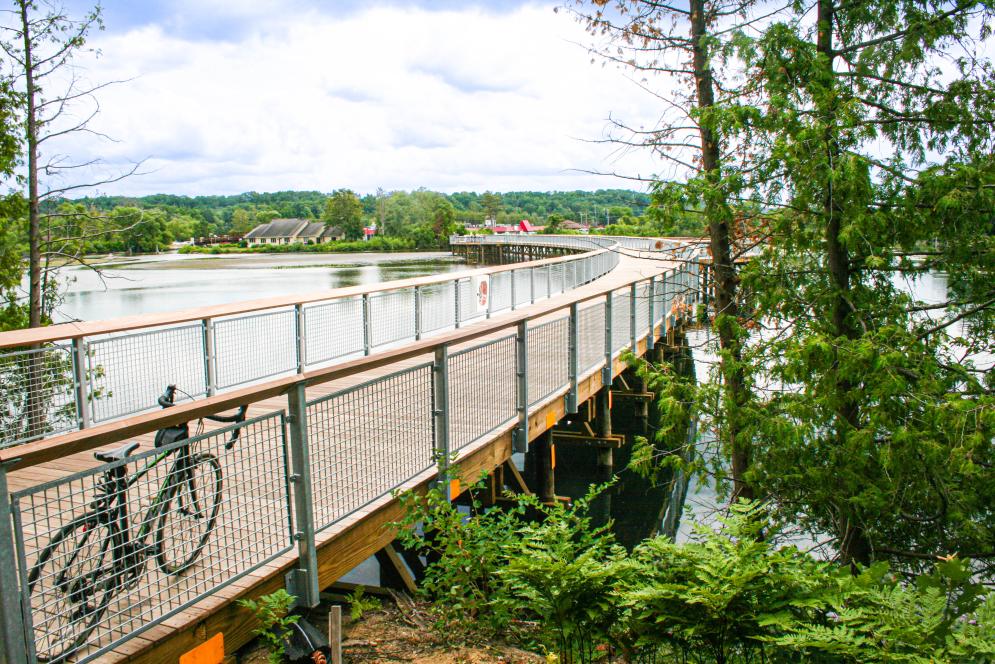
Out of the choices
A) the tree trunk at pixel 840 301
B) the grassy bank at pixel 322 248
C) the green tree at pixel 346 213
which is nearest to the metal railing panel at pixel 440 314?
the tree trunk at pixel 840 301

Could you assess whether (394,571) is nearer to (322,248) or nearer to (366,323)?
(366,323)

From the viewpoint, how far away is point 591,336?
11.4 m

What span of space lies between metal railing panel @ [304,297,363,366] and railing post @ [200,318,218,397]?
1.62m

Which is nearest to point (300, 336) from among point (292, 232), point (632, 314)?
point (632, 314)

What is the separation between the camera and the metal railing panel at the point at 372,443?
15.5 feet

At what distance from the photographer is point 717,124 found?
238 inches

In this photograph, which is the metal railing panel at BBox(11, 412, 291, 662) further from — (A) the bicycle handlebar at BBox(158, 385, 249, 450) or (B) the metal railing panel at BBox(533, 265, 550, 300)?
(B) the metal railing panel at BBox(533, 265, 550, 300)

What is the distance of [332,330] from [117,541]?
791 cm

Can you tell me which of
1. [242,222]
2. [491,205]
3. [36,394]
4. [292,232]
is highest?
[491,205]

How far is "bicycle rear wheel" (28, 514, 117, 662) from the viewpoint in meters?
3.04

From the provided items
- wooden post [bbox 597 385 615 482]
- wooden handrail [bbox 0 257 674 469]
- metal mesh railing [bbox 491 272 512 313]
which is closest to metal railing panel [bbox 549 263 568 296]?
metal mesh railing [bbox 491 272 512 313]

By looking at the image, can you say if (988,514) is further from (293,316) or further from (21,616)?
(293,316)

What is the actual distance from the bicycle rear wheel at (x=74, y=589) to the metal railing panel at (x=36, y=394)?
4458 millimetres

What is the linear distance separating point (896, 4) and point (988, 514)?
4070 millimetres
